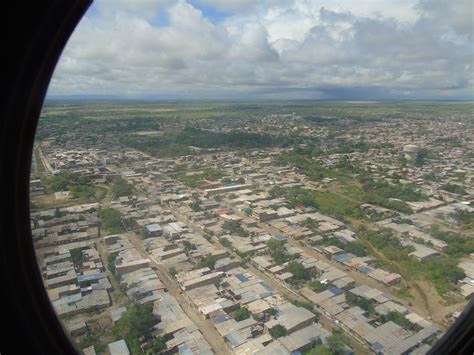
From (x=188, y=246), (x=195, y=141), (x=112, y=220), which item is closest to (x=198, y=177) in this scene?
(x=195, y=141)

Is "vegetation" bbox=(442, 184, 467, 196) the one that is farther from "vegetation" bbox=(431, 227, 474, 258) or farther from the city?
"vegetation" bbox=(431, 227, 474, 258)

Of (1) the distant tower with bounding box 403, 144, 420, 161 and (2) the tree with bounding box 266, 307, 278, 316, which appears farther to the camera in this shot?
(1) the distant tower with bounding box 403, 144, 420, 161

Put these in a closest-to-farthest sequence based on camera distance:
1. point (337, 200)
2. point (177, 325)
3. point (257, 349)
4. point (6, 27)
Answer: point (6, 27) → point (257, 349) → point (177, 325) → point (337, 200)

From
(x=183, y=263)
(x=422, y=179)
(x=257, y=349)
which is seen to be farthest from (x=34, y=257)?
(x=422, y=179)

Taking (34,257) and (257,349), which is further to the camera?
(257,349)

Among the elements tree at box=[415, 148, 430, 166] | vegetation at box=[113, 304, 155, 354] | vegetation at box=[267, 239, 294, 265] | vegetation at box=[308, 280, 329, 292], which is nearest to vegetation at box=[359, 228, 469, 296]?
vegetation at box=[308, 280, 329, 292]

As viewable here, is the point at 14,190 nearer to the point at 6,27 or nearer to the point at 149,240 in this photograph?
the point at 6,27

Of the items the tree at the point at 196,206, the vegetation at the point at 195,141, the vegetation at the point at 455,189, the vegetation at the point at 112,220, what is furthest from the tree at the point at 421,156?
the vegetation at the point at 112,220
